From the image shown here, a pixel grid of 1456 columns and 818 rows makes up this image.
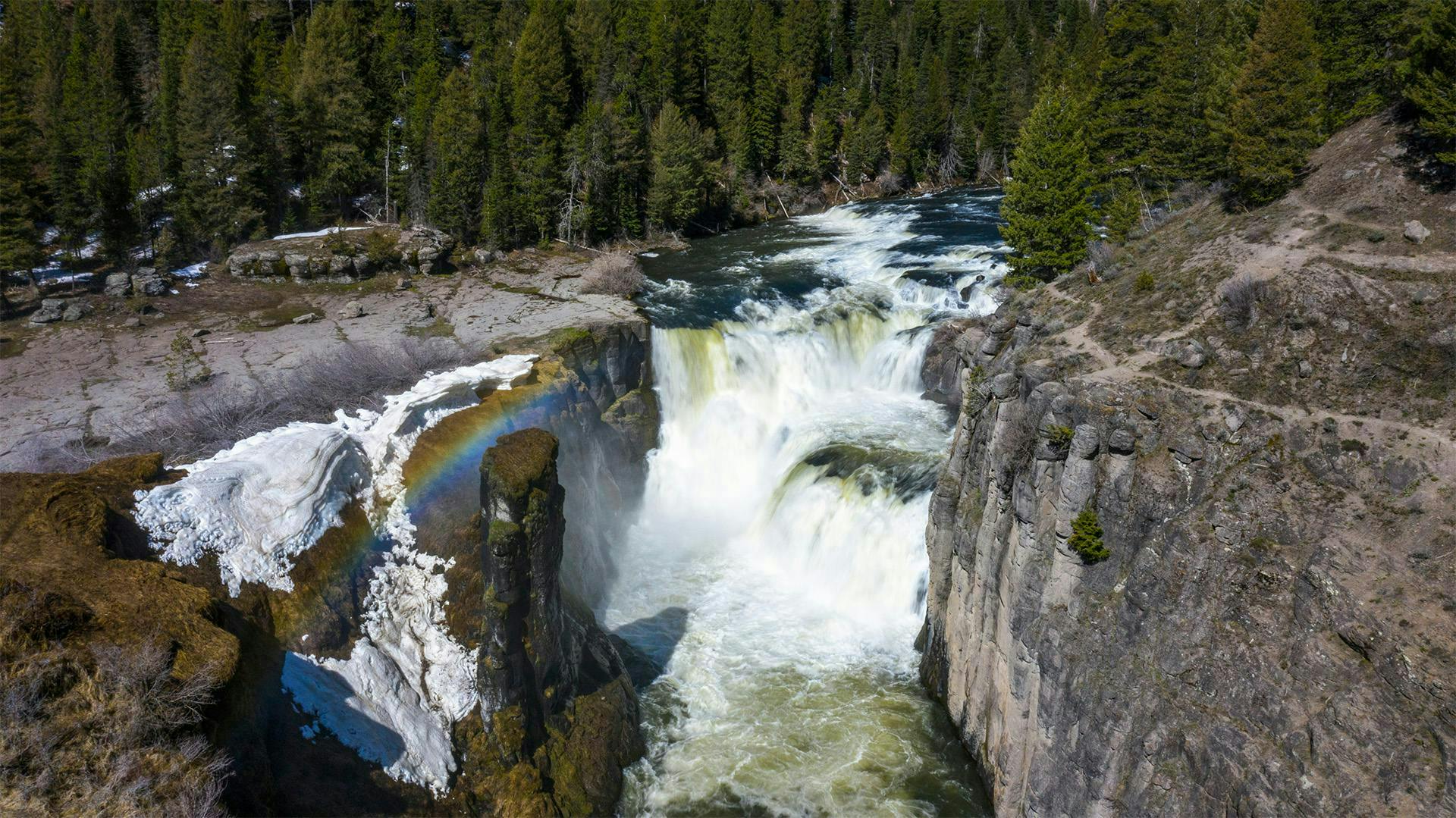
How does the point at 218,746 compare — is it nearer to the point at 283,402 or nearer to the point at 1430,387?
the point at 283,402

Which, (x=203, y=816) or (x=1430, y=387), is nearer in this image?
(x=203, y=816)

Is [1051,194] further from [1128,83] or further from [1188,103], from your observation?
[1128,83]

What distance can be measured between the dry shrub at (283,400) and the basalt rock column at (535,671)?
793cm

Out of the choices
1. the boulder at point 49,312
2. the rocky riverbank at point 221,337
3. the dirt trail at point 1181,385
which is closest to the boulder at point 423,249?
the rocky riverbank at point 221,337

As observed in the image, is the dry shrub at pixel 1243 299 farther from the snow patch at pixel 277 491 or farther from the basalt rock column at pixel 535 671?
the snow patch at pixel 277 491

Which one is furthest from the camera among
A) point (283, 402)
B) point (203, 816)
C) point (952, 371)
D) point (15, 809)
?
point (952, 371)

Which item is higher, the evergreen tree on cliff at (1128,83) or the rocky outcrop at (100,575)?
the evergreen tree on cliff at (1128,83)

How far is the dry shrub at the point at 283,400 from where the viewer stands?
21.3 meters

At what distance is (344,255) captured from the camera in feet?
141

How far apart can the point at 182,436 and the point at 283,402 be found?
2688mm

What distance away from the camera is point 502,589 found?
17156 millimetres

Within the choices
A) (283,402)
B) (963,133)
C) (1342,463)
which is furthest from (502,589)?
(963,133)

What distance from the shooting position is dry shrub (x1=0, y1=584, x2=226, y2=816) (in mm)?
10047

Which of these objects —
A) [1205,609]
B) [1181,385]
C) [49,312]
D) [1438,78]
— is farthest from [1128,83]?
[49,312]
